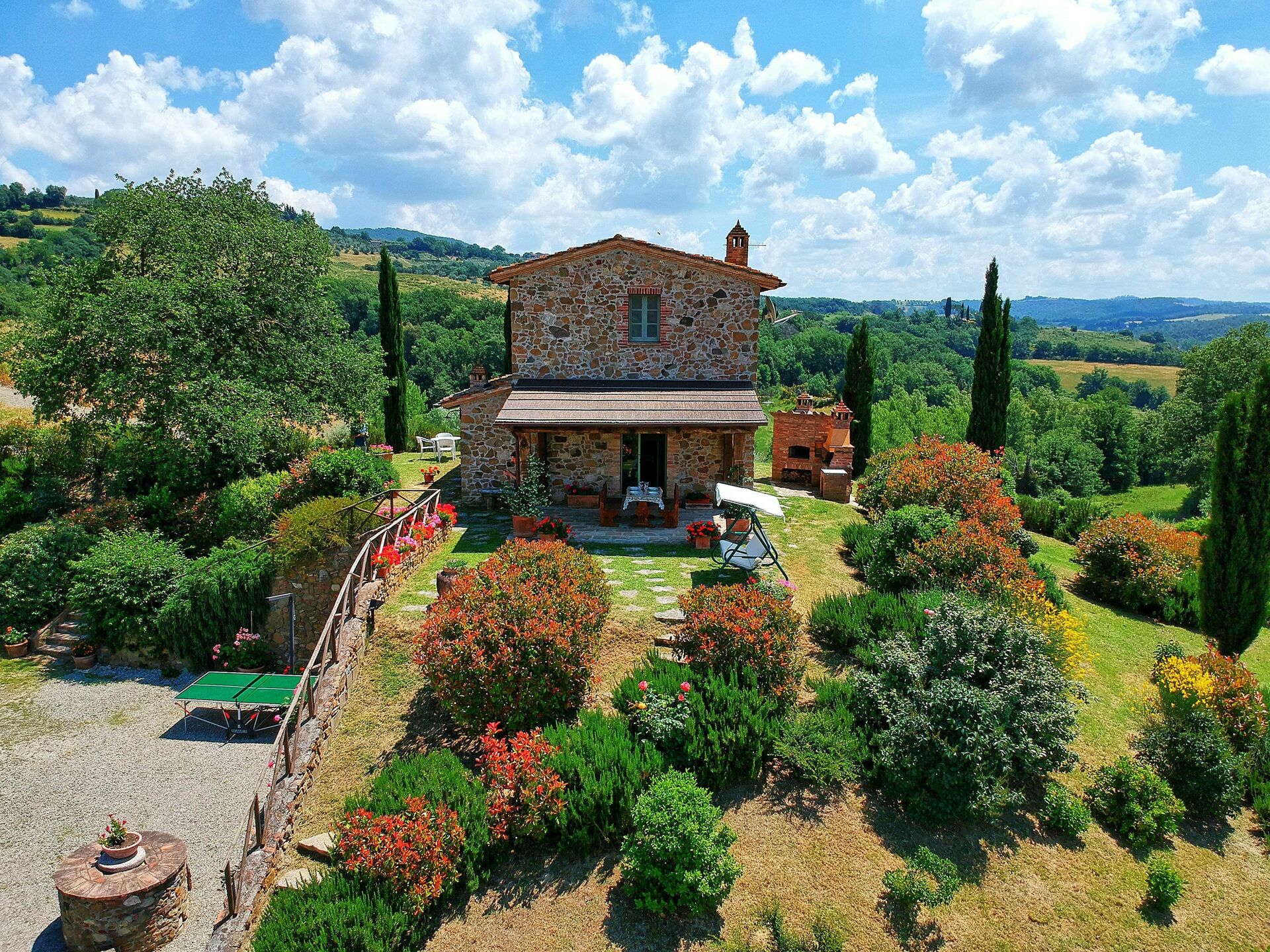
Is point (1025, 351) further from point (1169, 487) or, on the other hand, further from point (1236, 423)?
point (1236, 423)

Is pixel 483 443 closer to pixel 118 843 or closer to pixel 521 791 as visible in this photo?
pixel 118 843

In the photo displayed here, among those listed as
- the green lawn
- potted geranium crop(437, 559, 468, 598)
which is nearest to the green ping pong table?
potted geranium crop(437, 559, 468, 598)

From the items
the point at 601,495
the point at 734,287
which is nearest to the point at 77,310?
the point at 601,495

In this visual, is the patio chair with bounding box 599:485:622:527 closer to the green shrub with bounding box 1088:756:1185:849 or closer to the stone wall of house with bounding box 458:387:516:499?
the stone wall of house with bounding box 458:387:516:499

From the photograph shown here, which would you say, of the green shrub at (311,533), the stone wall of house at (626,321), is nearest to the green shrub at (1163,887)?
the stone wall of house at (626,321)

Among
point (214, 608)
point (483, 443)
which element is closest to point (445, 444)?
point (483, 443)
